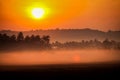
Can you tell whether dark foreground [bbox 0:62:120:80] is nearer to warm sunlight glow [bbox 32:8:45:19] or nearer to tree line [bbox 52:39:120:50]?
tree line [bbox 52:39:120:50]

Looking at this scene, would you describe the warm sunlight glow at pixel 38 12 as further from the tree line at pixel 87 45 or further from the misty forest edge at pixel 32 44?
the tree line at pixel 87 45

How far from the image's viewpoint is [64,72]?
6.51 m

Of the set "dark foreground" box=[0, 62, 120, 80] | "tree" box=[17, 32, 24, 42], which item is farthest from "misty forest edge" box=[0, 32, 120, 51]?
"dark foreground" box=[0, 62, 120, 80]

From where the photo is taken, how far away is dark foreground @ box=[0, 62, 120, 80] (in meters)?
6.43

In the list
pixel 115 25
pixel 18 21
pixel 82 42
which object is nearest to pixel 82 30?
pixel 82 42

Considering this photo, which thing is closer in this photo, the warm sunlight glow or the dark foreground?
the dark foreground

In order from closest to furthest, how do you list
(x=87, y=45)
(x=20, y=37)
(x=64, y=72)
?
(x=64, y=72) → (x=20, y=37) → (x=87, y=45)

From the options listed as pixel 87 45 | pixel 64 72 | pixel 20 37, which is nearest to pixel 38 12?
pixel 20 37

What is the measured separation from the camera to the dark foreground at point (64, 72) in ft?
21.1

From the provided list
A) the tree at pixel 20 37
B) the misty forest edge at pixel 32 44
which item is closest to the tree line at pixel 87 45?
the misty forest edge at pixel 32 44

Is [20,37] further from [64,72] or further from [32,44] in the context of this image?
[64,72]

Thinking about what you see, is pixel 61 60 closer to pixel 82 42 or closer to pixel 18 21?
pixel 82 42

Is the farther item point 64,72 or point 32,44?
point 32,44

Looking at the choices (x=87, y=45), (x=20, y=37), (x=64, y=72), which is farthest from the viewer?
(x=87, y=45)
